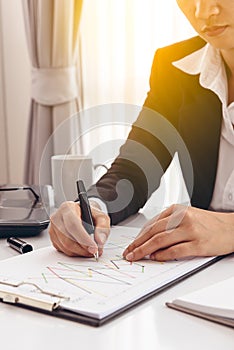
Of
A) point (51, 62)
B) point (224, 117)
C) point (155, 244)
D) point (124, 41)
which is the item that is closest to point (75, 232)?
point (155, 244)

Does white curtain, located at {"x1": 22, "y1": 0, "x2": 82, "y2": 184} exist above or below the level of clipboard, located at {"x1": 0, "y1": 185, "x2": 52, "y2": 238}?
above

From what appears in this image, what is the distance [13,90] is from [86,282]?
1875 millimetres

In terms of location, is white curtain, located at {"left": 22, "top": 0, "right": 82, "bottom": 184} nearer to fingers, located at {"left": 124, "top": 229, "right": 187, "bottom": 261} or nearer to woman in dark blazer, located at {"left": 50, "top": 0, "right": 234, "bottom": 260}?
woman in dark blazer, located at {"left": 50, "top": 0, "right": 234, "bottom": 260}

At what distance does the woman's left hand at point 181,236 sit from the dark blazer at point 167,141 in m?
0.08

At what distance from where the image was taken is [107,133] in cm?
97

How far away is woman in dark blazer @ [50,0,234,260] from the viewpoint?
0.95 metres

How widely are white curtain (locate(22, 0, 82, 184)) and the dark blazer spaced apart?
31.1 inches

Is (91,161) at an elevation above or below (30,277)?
above

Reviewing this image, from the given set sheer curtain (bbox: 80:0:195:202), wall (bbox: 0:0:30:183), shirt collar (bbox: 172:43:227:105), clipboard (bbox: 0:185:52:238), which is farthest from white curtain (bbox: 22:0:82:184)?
shirt collar (bbox: 172:43:227:105)

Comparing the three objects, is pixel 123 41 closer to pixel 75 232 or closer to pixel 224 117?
pixel 224 117

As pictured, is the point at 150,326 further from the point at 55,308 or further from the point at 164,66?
the point at 164,66

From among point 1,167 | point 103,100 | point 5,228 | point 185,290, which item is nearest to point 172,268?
point 185,290

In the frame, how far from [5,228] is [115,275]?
1.29ft

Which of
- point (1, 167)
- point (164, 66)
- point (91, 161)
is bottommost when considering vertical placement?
point (1, 167)
